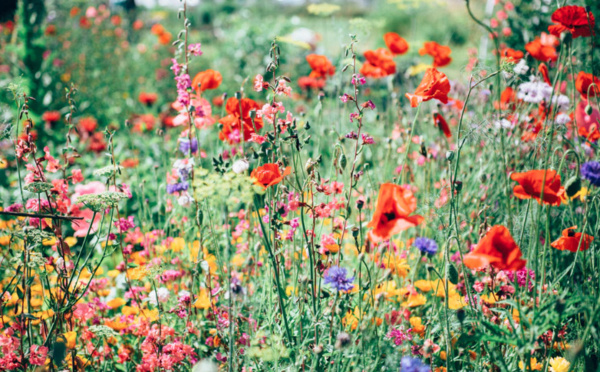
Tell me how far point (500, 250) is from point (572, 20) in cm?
113

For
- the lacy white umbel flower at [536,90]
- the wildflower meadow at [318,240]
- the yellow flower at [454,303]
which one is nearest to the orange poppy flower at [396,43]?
the wildflower meadow at [318,240]

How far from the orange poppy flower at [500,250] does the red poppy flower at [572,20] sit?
3.45 ft

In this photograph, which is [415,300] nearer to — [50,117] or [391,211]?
[391,211]

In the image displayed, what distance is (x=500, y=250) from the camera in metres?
1.20

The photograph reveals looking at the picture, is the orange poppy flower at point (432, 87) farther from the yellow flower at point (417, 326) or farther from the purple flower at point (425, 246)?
the yellow flower at point (417, 326)

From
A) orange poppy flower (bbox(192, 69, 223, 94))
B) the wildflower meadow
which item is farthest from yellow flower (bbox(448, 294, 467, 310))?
orange poppy flower (bbox(192, 69, 223, 94))

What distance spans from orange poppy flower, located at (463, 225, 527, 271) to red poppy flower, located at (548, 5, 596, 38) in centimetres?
105

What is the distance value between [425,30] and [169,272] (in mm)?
11121

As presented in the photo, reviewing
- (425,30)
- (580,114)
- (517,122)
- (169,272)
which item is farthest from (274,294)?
(425,30)

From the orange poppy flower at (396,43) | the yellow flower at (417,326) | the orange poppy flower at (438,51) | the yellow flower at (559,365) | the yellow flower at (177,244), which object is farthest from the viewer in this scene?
the orange poppy flower at (396,43)

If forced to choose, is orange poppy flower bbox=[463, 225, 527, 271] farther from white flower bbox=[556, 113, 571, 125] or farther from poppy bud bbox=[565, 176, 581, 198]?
white flower bbox=[556, 113, 571, 125]

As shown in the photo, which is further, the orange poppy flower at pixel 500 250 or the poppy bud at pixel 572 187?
the poppy bud at pixel 572 187

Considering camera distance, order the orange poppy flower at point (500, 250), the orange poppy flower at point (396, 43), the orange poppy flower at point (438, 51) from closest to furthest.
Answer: the orange poppy flower at point (500, 250), the orange poppy flower at point (438, 51), the orange poppy flower at point (396, 43)

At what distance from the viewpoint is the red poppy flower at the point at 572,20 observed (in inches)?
69.5
